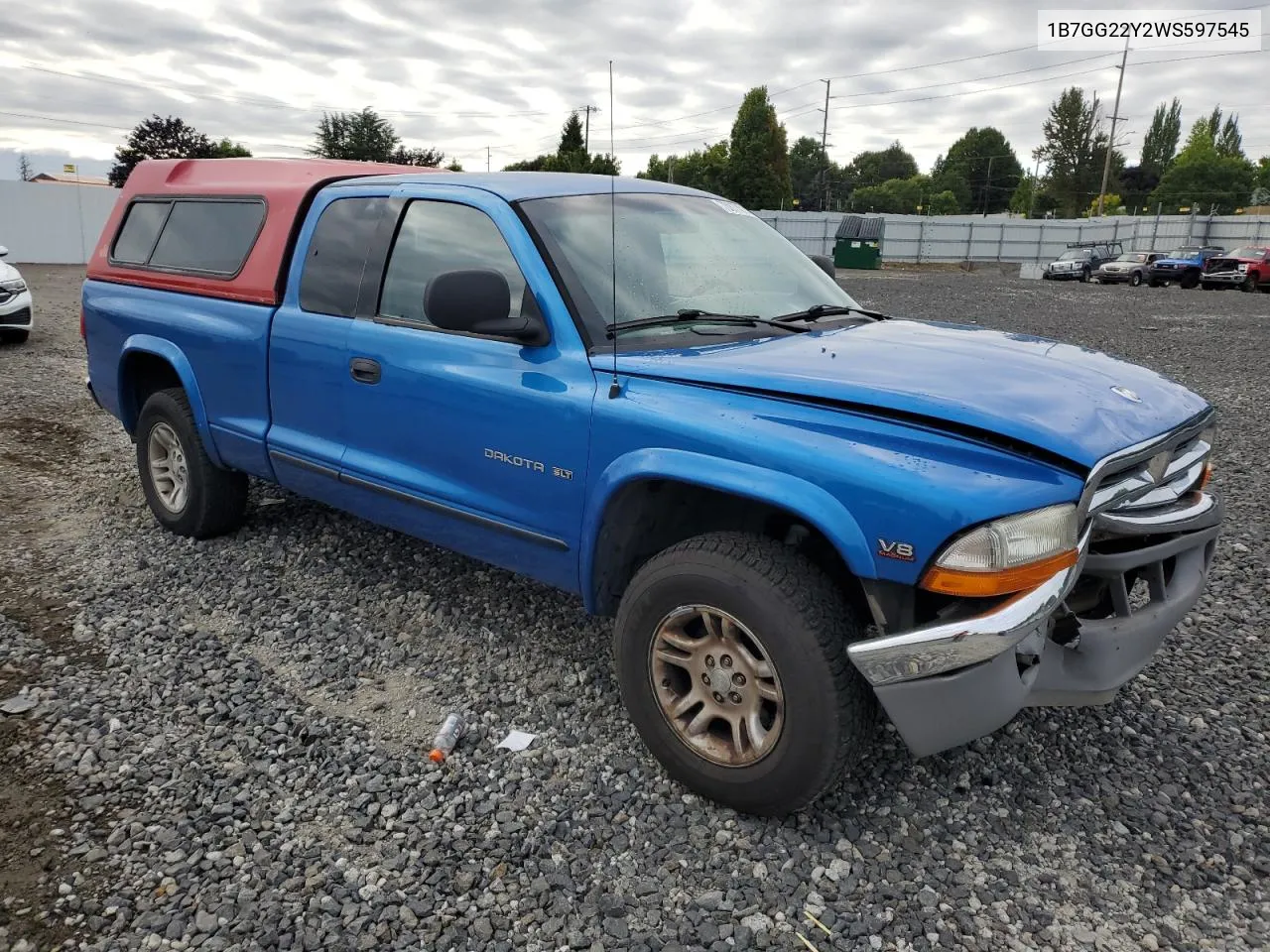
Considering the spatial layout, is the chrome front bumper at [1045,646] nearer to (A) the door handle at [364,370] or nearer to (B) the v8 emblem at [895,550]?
(B) the v8 emblem at [895,550]

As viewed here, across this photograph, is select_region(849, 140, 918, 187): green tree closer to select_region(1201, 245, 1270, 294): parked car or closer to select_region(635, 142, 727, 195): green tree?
select_region(635, 142, 727, 195): green tree

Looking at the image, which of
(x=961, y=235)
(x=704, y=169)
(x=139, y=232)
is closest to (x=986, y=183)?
(x=704, y=169)

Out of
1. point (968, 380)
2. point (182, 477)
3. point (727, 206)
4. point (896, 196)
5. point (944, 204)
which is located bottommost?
point (182, 477)

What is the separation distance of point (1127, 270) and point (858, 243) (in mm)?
11059

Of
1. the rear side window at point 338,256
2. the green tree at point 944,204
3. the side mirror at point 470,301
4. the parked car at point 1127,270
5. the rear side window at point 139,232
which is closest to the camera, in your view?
the side mirror at point 470,301

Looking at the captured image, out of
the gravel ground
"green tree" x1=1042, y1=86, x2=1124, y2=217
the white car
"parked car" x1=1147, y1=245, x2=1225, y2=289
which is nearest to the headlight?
the gravel ground

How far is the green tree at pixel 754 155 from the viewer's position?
63.0 m

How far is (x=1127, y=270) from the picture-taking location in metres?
30.8

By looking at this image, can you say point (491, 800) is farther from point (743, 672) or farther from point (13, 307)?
point (13, 307)

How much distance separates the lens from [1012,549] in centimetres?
230

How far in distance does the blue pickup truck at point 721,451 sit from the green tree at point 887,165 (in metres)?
136

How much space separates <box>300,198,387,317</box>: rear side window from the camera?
3.90 m

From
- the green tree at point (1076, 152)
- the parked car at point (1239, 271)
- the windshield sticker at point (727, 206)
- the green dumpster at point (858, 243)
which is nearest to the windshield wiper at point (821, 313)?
the windshield sticker at point (727, 206)

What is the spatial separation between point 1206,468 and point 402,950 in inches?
113
